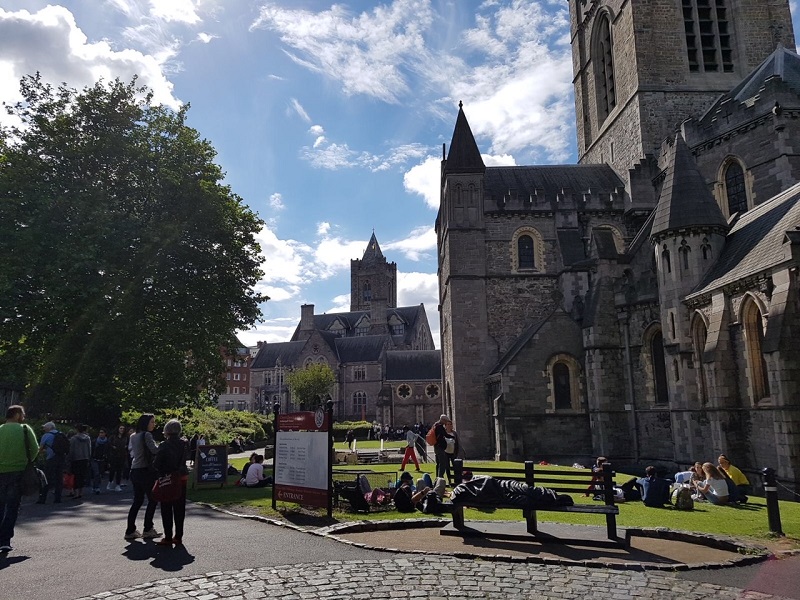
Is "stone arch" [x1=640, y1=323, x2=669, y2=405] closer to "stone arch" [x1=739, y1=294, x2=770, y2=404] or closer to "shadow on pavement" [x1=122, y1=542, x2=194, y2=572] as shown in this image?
"stone arch" [x1=739, y1=294, x2=770, y2=404]

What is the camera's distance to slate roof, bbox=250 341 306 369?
81.2 metres

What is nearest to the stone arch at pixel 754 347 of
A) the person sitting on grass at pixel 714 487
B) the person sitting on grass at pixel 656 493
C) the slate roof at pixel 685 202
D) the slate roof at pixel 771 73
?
the person sitting on grass at pixel 714 487

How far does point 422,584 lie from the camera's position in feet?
20.3

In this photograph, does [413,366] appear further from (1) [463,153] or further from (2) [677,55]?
(2) [677,55]

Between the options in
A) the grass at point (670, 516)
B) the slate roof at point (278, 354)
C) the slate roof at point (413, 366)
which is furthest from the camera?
the slate roof at point (278, 354)

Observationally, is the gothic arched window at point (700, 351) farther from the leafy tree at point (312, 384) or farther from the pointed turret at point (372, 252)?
the pointed turret at point (372, 252)

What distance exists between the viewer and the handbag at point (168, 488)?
7.80m

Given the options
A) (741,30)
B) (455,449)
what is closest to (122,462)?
(455,449)

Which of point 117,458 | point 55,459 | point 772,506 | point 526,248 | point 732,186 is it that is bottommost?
point 772,506

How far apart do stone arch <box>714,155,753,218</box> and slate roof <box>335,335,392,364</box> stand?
5388cm

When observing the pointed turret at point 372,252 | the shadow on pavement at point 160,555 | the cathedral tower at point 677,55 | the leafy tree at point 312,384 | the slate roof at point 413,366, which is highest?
the pointed turret at point 372,252

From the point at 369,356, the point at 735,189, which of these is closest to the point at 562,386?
the point at 735,189

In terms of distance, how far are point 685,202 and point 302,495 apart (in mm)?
15771

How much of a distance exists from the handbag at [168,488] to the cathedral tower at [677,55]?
26.0 metres
